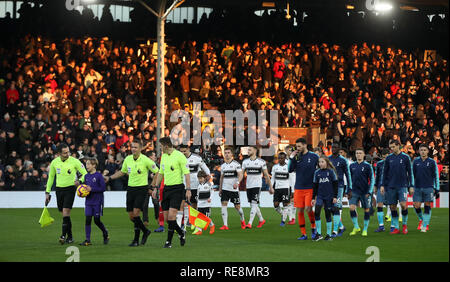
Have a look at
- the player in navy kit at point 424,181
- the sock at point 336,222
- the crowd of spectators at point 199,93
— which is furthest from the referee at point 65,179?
the crowd of spectators at point 199,93

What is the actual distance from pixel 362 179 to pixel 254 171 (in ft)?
10.6

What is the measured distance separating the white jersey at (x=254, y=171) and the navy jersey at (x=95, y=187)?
6165 mm

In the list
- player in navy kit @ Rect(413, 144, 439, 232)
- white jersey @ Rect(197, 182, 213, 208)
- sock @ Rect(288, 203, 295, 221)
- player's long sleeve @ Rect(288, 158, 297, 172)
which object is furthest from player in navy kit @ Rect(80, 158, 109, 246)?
player in navy kit @ Rect(413, 144, 439, 232)

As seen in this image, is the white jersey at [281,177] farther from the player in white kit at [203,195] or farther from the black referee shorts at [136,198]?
the black referee shorts at [136,198]

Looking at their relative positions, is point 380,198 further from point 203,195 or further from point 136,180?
point 136,180

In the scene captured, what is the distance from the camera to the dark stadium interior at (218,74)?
28.9 metres

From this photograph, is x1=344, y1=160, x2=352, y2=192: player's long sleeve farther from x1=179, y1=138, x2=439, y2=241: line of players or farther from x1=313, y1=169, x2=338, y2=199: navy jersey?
x1=313, y1=169, x2=338, y2=199: navy jersey

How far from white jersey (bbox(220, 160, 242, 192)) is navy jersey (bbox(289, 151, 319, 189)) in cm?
424

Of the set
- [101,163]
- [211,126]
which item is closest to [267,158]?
[211,126]

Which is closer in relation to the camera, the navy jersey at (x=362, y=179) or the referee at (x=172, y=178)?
the referee at (x=172, y=178)

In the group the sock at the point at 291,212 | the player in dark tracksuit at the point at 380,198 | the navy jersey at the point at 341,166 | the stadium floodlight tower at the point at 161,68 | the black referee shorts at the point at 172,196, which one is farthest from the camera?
the stadium floodlight tower at the point at 161,68

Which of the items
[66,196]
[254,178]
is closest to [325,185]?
[254,178]

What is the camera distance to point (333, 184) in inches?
Answer: 679

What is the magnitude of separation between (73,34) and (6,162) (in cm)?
718
